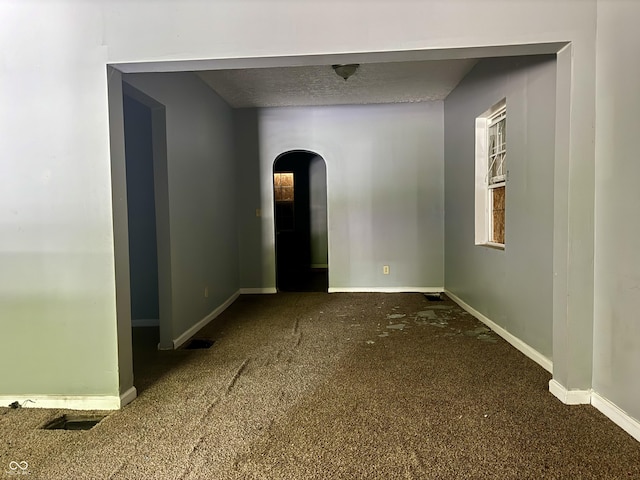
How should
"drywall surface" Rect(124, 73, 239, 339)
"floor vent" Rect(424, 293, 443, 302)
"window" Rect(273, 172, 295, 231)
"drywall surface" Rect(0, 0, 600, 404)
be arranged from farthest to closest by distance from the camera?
"window" Rect(273, 172, 295, 231), "floor vent" Rect(424, 293, 443, 302), "drywall surface" Rect(124, 73, 239, 339), "drywall surface" Rect(0, 0, 600, 404)

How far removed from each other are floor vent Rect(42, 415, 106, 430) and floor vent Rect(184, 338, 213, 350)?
102cm

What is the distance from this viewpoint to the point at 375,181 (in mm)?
4867

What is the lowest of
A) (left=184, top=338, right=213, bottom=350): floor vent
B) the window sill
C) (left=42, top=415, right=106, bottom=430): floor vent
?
(left=42, top=415, right=106, bottom=430): floor vent

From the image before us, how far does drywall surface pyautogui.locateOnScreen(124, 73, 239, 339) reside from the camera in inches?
119

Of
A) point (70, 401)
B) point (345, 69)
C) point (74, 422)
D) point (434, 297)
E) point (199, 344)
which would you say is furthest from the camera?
point (434, 297)

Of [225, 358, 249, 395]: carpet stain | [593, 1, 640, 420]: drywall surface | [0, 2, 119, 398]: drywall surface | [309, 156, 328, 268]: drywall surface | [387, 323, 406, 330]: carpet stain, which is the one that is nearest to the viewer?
[593, 1, 640, 420]: drywall surface

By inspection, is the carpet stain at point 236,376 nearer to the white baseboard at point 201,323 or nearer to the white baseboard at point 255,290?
the white baseboard at point 201,323

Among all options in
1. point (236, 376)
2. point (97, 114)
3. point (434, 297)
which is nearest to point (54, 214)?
point (97, 114)

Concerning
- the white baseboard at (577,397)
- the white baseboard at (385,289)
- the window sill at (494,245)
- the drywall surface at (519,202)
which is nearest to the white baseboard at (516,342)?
the drywall surface at (519,202)

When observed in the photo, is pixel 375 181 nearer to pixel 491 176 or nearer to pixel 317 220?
pixel 491 176

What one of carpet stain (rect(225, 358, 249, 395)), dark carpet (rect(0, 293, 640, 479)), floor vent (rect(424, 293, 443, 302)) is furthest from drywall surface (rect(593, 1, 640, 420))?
floor vent (rect(424, 293, 443, 302))

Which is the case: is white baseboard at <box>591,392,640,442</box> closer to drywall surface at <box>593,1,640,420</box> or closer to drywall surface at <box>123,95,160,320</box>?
drywall surface at <box>593,1,640,420</box>

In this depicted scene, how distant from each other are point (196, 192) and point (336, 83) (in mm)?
1857

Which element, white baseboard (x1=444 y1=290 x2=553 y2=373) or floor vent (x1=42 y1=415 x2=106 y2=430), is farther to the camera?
white baseboard (x1=444 y1=290 x2=553 y2=373)
